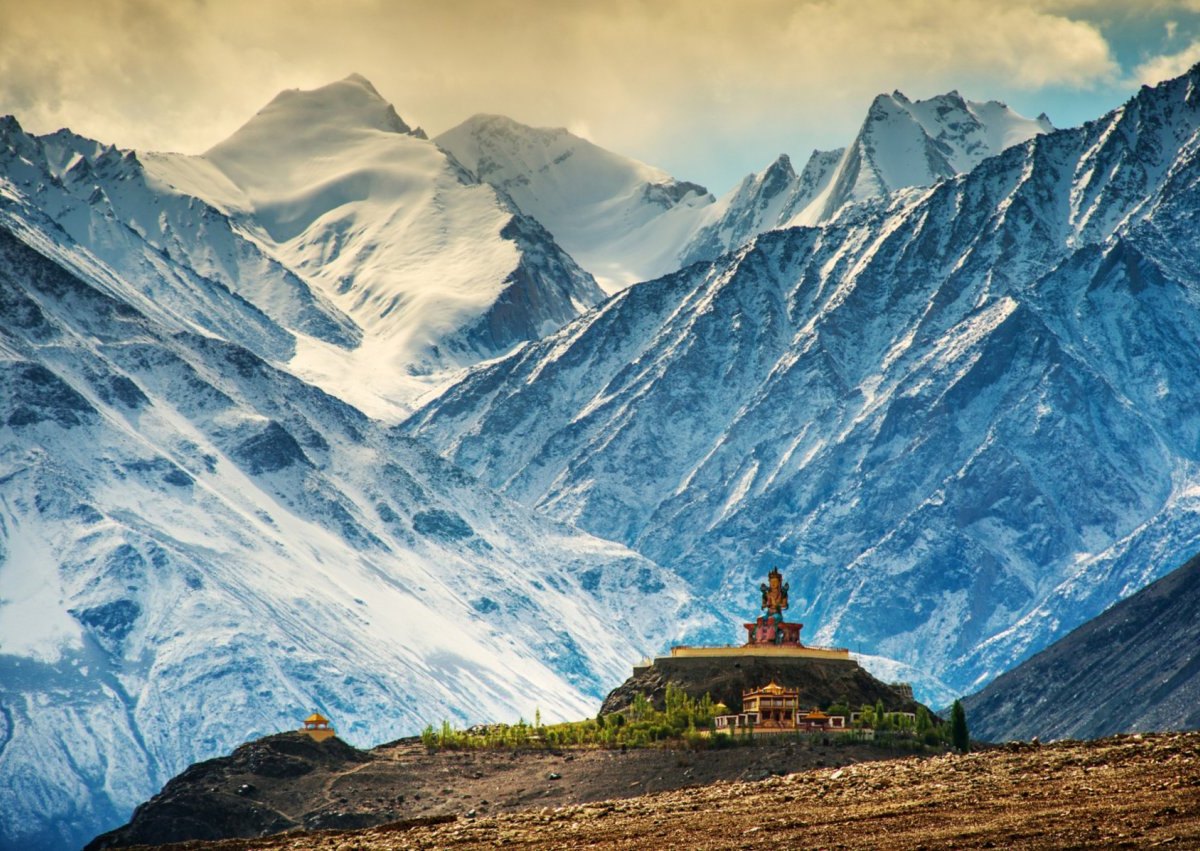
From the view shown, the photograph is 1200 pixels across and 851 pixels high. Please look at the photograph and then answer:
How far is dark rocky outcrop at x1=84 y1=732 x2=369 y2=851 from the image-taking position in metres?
159

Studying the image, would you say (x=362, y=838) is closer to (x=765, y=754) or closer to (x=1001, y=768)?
(x=1001, y=768)

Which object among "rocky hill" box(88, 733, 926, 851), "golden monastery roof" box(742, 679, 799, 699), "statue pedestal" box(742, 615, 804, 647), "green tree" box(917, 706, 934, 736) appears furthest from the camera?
"statue pedestal" box(742, 615, 804, 647)

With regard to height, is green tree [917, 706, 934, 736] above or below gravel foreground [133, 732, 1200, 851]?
above

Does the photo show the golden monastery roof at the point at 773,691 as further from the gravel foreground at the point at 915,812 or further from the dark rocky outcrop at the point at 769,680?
the gravel foreground at the point at 915,812

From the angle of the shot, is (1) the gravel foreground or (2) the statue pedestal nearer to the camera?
(1) the gravel foreground

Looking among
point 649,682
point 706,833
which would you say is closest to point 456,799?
point 649,682

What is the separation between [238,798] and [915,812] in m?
79.9

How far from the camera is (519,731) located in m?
183

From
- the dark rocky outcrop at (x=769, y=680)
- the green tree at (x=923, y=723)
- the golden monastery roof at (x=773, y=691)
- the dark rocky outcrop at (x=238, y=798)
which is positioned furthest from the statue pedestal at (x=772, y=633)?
the dark rocky outcrop at (x=238, y=798)

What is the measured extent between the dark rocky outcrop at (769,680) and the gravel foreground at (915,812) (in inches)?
2128

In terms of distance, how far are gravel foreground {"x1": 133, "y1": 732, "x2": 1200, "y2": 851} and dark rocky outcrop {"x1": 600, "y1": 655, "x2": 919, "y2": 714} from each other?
5405 centimetres

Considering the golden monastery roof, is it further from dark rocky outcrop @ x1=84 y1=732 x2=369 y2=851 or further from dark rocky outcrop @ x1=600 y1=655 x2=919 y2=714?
dark rocky outcrop @ x1=84 y1=732 x2=369 y2=851

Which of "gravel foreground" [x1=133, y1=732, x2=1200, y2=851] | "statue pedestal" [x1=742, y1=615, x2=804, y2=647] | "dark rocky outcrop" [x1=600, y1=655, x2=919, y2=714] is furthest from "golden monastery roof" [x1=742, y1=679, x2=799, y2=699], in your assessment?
"gravel foreground" [x1=133, y1=732, x2=1200, y2=851]

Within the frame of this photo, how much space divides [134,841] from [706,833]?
73266mm
